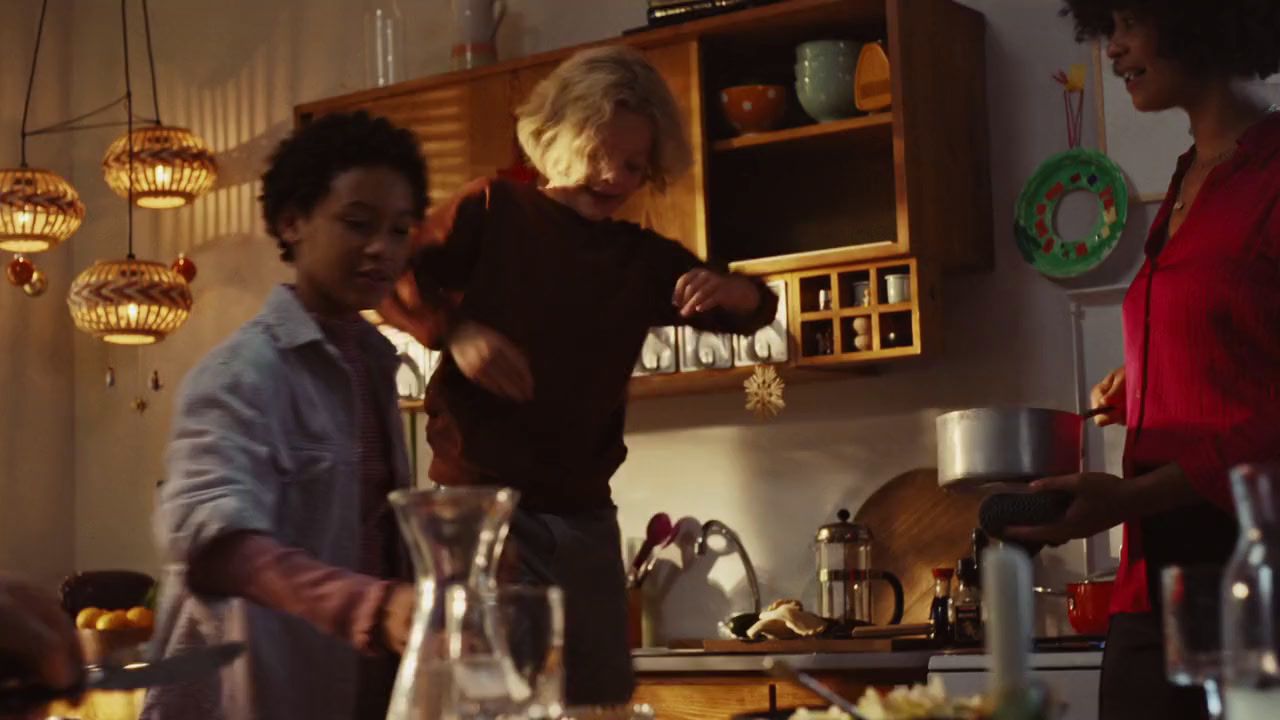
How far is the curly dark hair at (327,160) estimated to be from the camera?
7.01 feet

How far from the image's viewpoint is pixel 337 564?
6.32 ft

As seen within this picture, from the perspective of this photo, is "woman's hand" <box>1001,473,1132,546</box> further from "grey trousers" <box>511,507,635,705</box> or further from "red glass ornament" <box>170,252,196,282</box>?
"red glass ornament" <box>170,252,196,282</box>

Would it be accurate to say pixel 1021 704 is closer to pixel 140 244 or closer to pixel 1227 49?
pixel 1227 49

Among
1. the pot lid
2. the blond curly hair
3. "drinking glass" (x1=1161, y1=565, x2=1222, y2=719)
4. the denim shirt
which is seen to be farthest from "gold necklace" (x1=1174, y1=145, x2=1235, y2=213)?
the pot lid

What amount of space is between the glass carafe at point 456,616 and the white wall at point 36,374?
490 centimetres

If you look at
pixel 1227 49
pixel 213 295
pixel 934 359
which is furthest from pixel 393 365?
pixel 213 295

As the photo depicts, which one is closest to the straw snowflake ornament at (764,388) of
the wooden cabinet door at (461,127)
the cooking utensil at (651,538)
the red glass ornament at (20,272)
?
the cooking utensil at (651,538)

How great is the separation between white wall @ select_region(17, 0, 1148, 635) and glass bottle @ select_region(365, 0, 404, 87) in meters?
0.12

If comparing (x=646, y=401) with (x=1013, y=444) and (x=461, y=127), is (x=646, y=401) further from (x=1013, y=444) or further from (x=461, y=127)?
(x=1013, y=444)

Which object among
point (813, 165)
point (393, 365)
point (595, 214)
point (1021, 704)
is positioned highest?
point (813, 165)

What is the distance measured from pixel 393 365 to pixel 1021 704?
1.41 meters

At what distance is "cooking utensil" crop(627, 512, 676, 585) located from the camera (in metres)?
4.52

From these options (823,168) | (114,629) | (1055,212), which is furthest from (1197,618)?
(114,629)

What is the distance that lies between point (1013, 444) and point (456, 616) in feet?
8.39
